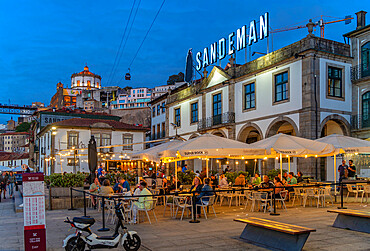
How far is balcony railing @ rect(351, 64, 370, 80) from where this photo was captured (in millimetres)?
23019

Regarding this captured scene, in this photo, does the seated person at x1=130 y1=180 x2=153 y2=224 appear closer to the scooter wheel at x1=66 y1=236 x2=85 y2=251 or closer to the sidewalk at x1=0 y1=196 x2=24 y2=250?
the sidewalk at x1=0 y1=196 x2=24 y2=250

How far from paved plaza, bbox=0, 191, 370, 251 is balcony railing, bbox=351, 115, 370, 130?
501 inches

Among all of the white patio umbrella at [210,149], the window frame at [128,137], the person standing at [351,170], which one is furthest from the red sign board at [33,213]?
the window frame at [128,137]

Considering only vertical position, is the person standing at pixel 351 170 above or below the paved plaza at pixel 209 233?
above

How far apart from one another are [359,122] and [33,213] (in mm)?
21564

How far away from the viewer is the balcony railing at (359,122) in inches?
907

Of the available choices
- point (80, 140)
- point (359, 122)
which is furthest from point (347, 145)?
point (80, 140)

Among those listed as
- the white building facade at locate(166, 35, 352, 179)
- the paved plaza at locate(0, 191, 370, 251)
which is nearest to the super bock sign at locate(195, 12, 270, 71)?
the white building facade at locate(166, 35, 352, 179)

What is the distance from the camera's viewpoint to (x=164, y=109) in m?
44.2

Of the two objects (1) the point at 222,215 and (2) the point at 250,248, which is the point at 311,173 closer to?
(1) the point at 222,215

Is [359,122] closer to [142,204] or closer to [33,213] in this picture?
[142,204]

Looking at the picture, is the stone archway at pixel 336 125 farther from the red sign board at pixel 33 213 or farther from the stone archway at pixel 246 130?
the red sign board at pixel 33 213

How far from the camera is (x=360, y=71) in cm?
2331

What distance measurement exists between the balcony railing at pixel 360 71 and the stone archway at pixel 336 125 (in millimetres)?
2777
